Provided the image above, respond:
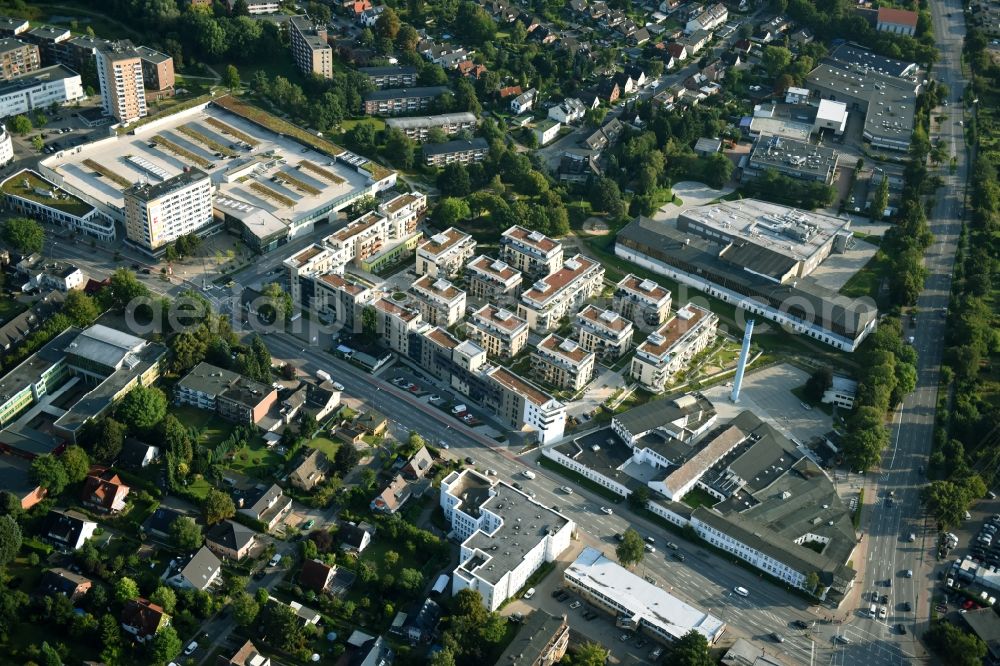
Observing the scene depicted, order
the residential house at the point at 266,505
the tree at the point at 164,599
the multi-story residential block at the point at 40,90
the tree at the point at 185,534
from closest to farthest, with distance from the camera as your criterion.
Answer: the tree at the point at 164,599, the tree at the point at 185,534, the residential house at the point at 266,505, the multi-story residential block at the point at 40,90

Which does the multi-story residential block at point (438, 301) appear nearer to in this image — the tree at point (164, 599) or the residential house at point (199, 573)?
the residential house at point (199, 573)

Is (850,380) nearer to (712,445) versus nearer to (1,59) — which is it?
(712,445)

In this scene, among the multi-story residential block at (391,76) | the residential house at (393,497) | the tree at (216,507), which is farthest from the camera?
the multi-story residential block at (391,76)

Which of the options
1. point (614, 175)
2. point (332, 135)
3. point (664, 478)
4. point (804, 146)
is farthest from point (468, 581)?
point (804, 146)

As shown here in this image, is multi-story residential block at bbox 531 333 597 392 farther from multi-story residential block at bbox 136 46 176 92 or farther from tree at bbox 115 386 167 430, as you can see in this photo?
multi-story residential block at bbox 136 46 176 92

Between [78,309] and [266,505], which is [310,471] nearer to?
[266,505]

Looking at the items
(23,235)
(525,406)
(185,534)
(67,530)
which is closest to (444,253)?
(525,406)

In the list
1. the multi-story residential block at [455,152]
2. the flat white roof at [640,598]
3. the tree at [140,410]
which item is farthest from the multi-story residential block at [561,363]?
the multi-story residential block at [455,152]
